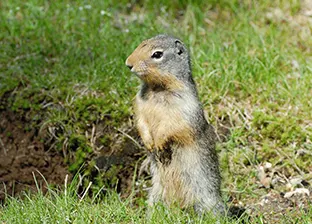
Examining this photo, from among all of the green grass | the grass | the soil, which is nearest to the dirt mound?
the soil

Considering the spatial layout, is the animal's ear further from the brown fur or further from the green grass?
the green grass

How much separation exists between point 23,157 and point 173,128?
5.99 feet

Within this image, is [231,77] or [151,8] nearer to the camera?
[231,77]

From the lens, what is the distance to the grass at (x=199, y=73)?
5.82 m

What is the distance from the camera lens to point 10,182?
233 inches

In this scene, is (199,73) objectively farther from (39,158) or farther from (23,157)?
(23,157)

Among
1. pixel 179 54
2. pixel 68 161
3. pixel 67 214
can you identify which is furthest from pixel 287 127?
pixel 67 214

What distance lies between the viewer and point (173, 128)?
15.6ft

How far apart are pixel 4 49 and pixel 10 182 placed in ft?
4.61

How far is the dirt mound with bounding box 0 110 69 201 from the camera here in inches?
234

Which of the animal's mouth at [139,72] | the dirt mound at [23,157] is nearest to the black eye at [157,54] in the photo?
the animal's mouth at [139,72]

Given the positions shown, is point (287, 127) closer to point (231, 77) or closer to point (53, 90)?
point (231, 77)

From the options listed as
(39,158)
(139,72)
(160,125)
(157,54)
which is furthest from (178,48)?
(39,158)

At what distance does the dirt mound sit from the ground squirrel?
1.29 metres
